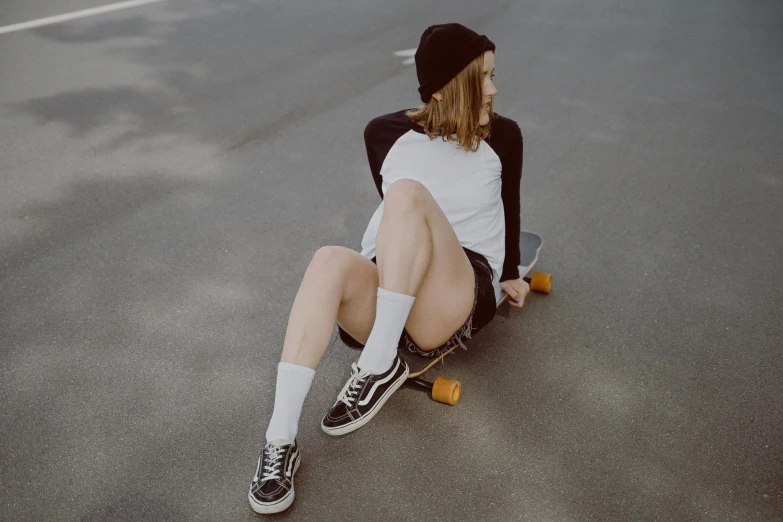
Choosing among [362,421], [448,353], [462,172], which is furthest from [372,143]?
[362,421]

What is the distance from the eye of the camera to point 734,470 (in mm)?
2203

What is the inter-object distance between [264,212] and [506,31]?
4.47 metres

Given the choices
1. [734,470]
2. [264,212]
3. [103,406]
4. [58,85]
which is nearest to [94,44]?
[58,85]

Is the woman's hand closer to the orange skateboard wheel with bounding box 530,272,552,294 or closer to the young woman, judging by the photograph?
the young woman

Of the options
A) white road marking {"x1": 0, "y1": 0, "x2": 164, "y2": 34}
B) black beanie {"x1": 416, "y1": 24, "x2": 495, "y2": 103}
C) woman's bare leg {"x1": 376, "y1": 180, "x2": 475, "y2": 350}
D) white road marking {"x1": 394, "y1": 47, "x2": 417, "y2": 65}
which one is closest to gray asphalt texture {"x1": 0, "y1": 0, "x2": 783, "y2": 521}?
white road marking {"x1": 394, "y1": 47, "x2": 417, "y2": 65}

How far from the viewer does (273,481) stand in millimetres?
2023

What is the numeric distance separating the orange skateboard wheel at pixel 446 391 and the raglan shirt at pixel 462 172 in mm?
428

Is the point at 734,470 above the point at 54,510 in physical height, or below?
below

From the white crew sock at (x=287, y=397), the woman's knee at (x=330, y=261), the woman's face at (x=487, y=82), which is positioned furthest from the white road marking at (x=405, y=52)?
the white crew sock at (x=287, y=397)

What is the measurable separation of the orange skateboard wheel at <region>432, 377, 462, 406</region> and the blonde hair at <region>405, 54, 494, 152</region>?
0.82m

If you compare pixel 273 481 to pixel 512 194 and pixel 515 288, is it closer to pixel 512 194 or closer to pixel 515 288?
pixel 515 288

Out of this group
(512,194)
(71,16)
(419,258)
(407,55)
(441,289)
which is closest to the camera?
(419,258)

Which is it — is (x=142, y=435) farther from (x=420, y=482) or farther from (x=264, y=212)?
(x=264, y=212)

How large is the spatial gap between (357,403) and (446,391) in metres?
0.35
